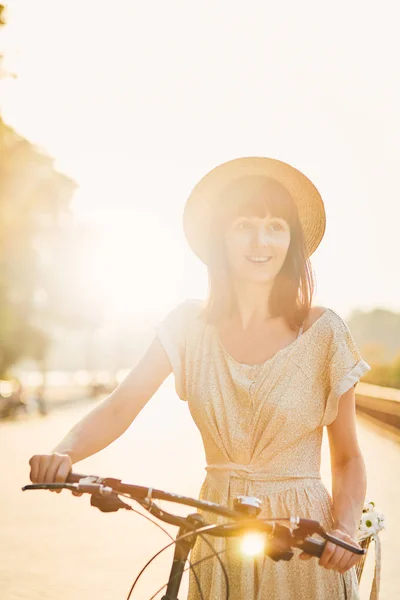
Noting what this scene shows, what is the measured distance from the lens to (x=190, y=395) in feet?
10.7

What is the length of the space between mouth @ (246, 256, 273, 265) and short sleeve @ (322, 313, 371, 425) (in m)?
0.28

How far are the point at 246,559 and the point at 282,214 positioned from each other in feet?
3.50

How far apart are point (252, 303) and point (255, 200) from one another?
327mm

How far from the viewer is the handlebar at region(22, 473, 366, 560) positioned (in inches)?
91.2

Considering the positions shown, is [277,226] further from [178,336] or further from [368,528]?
[368,528]

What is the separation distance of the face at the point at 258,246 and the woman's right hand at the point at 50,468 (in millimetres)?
932

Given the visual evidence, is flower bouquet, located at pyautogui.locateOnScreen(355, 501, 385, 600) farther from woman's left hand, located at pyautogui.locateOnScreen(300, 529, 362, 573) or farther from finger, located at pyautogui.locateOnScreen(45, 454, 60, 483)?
finger, located at pyautogui.locateOnScreen(45, 454, 60, 483)

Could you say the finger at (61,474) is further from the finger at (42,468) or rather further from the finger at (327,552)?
the finger at (327,552)

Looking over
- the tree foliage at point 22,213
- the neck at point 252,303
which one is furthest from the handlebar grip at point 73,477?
the tree foliage at point 22,213

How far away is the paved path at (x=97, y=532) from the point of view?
8148 mm

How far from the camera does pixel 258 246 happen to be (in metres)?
3.26

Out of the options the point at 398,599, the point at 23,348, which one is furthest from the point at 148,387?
the point at 23,348

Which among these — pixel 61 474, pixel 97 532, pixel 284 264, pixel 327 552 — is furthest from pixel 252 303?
pixel 97 532

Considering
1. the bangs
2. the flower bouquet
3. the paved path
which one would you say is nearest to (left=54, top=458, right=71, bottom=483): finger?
the bangs
